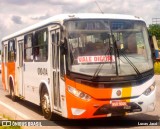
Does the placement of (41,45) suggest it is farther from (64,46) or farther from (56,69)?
(64,46)

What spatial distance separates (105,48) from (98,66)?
22.4 inches

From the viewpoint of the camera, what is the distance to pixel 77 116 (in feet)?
31.7

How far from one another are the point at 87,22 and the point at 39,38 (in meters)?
2.69

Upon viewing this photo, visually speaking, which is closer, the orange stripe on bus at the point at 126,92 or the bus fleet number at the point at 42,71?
the orange stripe on bus at the point at 126,92

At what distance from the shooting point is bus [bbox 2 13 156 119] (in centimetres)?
963

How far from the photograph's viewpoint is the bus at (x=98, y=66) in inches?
379

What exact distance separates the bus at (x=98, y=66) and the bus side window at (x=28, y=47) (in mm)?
2205

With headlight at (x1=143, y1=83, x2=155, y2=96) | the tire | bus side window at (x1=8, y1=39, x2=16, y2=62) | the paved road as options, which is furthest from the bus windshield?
bus side window at (x1=8, y1=39, x2=16, y2=62)

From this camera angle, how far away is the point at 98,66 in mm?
9805

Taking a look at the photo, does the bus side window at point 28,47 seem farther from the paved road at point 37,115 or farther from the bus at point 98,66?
the bus at point 98,66

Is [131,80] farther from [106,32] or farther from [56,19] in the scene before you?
[56,19]

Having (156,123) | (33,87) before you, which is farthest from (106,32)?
(33,87)

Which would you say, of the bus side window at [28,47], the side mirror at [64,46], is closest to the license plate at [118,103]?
the side mirror at [64,46]

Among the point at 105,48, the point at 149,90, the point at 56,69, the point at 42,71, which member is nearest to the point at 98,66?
the point at 105,48
